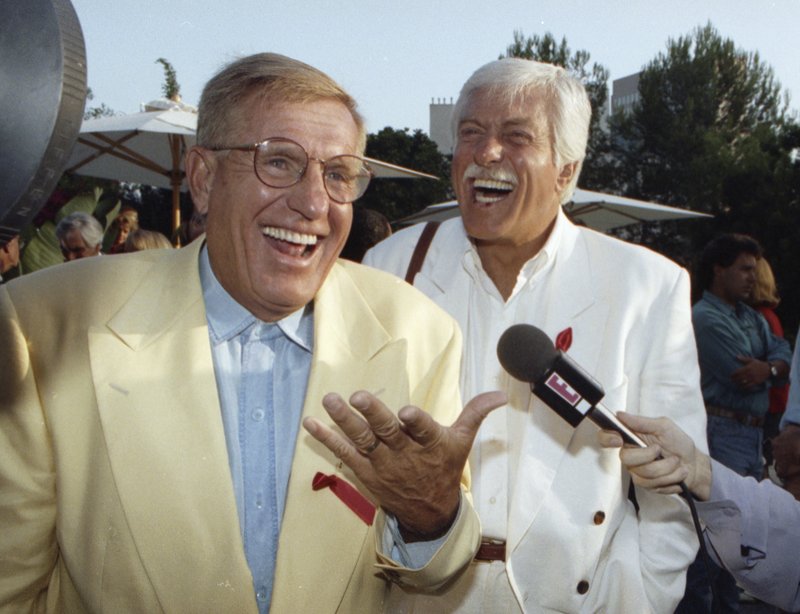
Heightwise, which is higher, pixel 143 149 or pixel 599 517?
pixel 143 149

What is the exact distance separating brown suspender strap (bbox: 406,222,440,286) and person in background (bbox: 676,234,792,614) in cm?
342

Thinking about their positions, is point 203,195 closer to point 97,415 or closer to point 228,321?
point 228,321

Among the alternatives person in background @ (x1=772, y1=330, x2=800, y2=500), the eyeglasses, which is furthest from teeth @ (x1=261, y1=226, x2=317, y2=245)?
person in background @ (x1=772, y1=330, x2=800, y2=500)

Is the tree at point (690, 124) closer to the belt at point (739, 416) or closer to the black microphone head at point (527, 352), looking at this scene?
the belt at point (739, 416)

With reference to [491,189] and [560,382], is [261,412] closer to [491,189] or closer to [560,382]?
[560,382]

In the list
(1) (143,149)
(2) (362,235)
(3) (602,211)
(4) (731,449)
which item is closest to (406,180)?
(3) (602,211)

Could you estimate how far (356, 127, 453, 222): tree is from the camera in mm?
40594

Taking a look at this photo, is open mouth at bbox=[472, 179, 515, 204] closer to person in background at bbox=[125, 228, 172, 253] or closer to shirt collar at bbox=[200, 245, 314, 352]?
shirt collar at bbox=[200, 245, 314, 352]

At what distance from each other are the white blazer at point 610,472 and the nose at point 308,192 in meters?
1.15

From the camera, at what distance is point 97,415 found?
1.95 metres

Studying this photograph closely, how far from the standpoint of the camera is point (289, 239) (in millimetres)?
2133

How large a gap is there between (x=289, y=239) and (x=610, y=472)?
1.40 meters

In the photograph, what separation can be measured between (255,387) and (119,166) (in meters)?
8.83

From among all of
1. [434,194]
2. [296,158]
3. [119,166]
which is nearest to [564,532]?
[296,158]
